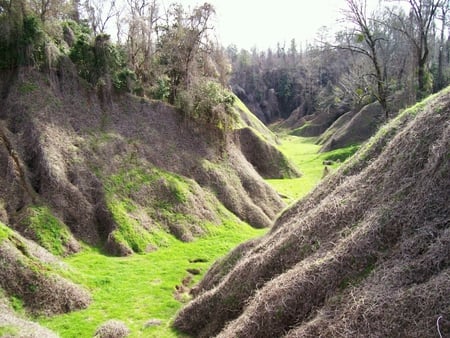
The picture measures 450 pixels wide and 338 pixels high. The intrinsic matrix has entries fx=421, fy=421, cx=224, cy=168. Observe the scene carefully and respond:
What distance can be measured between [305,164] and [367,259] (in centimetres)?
4810

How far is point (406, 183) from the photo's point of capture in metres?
10.5

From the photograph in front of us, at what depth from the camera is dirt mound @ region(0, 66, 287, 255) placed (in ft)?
77.5

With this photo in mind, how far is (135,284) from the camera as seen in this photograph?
65.9 ft

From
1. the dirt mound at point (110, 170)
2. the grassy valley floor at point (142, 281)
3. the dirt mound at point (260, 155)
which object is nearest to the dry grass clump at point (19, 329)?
the grassy valley floor at point (142, 281)

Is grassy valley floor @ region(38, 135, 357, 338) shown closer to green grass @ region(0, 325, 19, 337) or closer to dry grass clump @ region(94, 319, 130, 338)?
dry grass clump @ region(94, 319, 130, 338)

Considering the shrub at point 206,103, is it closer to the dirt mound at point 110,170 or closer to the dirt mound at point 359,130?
the dirt mound at point 110,170

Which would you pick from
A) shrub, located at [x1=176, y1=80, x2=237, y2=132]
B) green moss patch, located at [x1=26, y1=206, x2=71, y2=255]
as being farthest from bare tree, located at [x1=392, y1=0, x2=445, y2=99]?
green moss patch, located at [x1=26, y1=206, x2=71, y2=255]

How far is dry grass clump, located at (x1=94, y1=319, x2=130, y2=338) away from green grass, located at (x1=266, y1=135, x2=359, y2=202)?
12053 mm

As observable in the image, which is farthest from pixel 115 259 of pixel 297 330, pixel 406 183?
pixel 406 183

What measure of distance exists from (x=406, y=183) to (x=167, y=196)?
2002 centimetres

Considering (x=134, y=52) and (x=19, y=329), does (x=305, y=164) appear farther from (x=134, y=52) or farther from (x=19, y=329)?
(x=19, y=329)

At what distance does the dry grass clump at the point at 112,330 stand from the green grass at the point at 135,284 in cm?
31

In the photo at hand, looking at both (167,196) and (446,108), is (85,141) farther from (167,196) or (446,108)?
(446,108)

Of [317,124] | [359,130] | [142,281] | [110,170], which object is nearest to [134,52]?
[110,170]
